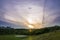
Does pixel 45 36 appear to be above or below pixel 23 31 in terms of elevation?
below

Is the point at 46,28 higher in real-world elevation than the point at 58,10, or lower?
lower

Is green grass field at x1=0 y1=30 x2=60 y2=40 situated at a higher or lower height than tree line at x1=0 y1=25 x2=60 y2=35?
lower

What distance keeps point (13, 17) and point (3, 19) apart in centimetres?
23

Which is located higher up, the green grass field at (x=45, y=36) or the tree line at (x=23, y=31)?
the tree line at (x=23, y=31)

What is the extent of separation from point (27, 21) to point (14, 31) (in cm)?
37

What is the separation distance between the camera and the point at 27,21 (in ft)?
19.4

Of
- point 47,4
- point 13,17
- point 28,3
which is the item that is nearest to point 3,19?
point 13,17

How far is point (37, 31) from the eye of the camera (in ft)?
19.1

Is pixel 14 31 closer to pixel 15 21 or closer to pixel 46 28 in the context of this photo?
pixel 15 21

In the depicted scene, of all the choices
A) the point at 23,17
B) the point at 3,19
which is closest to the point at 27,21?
the point at 23,17

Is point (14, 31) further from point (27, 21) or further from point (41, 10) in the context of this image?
point (41, 10)

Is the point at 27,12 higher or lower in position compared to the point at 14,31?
higher

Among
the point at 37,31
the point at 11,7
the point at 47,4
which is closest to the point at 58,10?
the point at 47,4

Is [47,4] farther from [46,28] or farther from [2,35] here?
[2,35]
